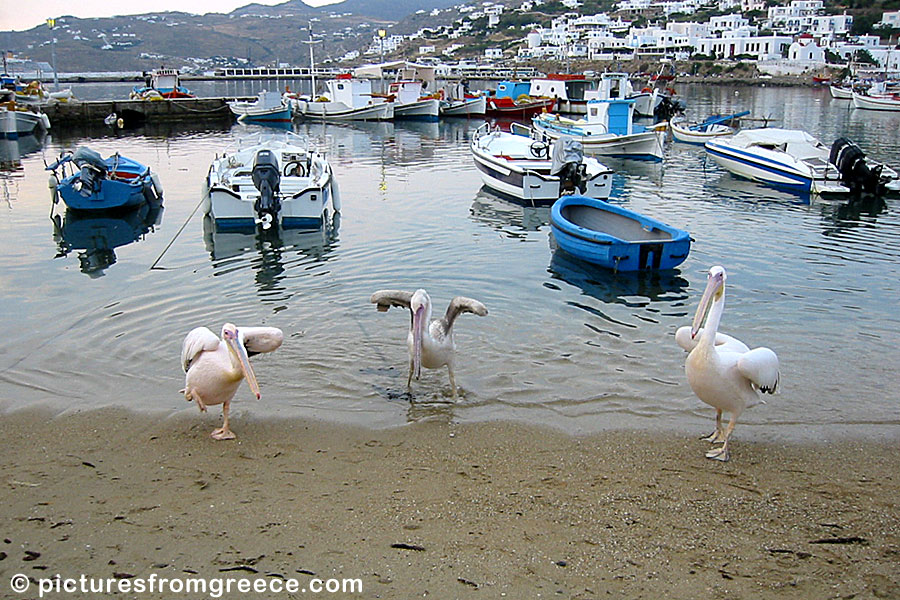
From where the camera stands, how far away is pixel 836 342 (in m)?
9.42

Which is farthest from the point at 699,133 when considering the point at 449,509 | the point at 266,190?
the point at 449,509

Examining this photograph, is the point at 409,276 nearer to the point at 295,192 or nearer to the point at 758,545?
the point at 295,192

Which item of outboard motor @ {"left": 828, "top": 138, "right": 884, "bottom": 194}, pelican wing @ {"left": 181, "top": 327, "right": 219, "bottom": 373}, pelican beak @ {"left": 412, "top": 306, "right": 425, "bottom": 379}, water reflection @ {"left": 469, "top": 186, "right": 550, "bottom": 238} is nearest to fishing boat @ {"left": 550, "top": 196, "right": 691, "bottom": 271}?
water reflection @ {"left": 469, "top": 186, "right": 550, "bottom": 238}

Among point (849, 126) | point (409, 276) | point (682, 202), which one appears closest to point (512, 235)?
point (409, 276)

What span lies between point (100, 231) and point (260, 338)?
12.3 metres

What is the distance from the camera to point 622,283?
1238 centimetres

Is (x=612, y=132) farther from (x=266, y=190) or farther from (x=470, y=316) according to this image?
(x=470, y=316)

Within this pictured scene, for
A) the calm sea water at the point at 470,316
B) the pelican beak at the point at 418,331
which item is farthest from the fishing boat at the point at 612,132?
the pelican beak at the point at 418,331

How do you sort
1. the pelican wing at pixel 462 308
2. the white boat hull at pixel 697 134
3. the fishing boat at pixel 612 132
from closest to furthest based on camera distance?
the pelican wing at pixel 462 308, the fishing boat at pixel 612 132, the white boat hull at pixel 697 134

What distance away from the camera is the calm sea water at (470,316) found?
7.68 meters

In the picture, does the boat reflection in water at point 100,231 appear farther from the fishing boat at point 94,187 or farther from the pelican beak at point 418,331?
the pelican beak at point 418,331

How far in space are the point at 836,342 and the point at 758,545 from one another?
5.65 meters

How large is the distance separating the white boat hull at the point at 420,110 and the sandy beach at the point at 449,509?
149ft

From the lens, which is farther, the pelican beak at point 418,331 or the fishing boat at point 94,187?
the fishing boat at point 94,187
